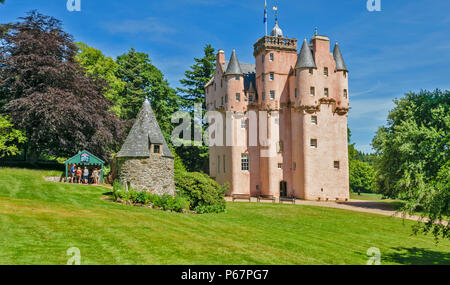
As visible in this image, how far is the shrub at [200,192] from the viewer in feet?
85.4

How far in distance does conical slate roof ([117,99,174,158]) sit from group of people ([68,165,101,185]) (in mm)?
7353

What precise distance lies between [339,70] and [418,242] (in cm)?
2750

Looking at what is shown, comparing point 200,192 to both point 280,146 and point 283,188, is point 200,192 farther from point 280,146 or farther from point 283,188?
point 283,188

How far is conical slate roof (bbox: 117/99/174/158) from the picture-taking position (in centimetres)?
2663

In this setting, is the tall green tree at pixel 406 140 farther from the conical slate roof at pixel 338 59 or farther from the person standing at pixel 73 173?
the person standing at pixel 73 173

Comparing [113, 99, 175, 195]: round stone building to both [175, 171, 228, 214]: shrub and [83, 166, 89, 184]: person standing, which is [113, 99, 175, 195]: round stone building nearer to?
[175, 171, 228, 214]: shrub

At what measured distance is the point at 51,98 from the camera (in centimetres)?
3400

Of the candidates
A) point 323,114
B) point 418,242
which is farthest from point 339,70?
point 418,242

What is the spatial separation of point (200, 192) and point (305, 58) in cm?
2275

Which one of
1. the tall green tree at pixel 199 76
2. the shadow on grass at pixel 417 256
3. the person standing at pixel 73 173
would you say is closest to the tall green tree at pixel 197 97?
the tall green tree at pixel 199 76

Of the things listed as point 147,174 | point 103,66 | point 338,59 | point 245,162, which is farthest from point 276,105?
point 103,66

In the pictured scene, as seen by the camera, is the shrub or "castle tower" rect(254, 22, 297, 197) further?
"castle tower" rect(254, 22, 297, 197)

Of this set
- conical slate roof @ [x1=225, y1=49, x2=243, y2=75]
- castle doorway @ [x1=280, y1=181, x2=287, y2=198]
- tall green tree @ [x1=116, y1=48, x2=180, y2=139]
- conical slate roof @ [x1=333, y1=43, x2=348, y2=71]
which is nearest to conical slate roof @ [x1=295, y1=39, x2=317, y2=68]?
conical slate roof @ [x1=333, y1=43, x2=348, y2=71]

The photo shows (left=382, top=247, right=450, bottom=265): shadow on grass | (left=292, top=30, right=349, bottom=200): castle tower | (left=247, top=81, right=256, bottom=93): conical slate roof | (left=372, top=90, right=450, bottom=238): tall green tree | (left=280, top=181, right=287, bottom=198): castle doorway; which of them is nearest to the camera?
(left=382, top=247, right=450, bottom=265): shadow on grass
